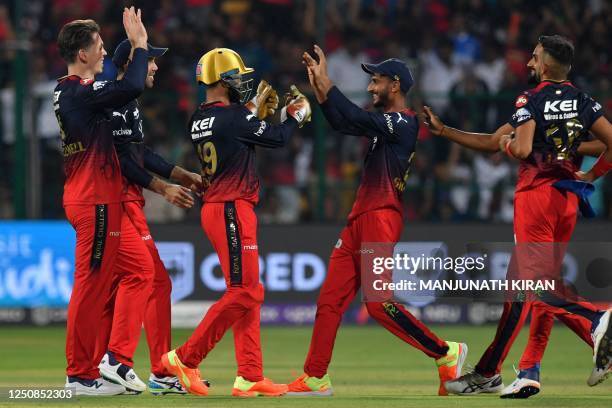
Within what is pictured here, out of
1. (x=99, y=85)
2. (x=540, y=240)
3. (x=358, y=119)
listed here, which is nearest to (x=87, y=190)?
(x=99, y=85)

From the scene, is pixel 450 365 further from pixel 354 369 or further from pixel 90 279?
pixel 90 279

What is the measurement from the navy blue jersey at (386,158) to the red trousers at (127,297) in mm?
1614

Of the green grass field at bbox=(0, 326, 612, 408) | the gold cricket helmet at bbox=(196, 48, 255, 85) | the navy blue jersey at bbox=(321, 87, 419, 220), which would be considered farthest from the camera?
the navy blue jersey at bbox=(321, 87, 419, 220)

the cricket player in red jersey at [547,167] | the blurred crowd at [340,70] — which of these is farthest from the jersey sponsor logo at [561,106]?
the blurred crowd at [340,70]

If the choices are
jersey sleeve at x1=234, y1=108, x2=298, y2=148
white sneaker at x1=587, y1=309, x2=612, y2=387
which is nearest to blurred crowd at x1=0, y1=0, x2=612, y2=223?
jersey sleeve at x1=234, y1=108, x2=298, y2=148

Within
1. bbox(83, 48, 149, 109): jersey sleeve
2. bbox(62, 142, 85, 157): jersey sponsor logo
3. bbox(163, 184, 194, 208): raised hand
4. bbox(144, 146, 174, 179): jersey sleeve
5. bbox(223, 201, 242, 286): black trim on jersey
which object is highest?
bbox(83, 48, 149, 109): jersey sleeve

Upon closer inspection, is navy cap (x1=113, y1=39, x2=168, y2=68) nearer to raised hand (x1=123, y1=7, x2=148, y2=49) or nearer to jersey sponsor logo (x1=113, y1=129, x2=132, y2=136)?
jersey sponsor logo (x1=113, y1=129, x2=132, y2=136)

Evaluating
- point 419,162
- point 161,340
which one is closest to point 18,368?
point 161,340

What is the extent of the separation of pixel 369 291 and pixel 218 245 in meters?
1.16

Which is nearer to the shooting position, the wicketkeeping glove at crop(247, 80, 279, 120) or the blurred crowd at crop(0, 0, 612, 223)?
the wicketkeeping glove at crop(247, 80, 279, 120)

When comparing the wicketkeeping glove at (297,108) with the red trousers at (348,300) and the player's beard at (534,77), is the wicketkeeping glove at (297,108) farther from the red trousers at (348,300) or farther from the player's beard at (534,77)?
the player's beard at (534,77)

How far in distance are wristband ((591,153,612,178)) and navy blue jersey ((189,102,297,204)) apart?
2.28m

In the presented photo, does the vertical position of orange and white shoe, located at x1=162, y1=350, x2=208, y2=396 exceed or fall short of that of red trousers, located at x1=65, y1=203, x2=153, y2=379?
it falls short

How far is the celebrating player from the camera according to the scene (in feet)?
31.4
